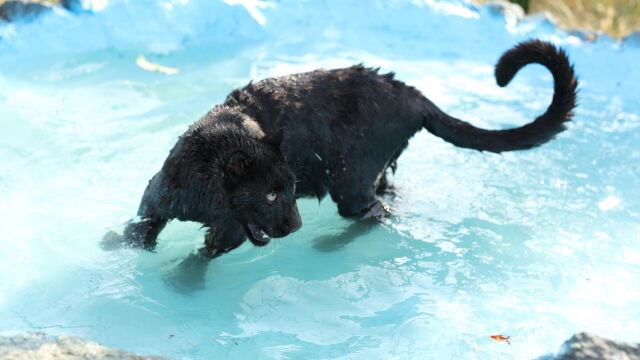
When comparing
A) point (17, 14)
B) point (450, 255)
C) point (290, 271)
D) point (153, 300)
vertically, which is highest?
point (17, 14)

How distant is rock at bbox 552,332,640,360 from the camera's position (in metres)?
2.25

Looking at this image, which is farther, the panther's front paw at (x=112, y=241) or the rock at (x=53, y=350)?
the panther's front paw at (x=112, y=241)

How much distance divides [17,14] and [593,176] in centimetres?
582

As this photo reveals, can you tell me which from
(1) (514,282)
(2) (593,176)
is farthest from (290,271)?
(2) (593,176)

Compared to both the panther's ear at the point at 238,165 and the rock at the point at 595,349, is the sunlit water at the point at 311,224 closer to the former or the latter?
the rock at the point at 595,349

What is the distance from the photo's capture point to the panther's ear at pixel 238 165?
2.83 meters

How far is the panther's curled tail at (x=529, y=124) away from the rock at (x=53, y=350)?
218 cm

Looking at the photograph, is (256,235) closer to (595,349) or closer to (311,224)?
(311,224)

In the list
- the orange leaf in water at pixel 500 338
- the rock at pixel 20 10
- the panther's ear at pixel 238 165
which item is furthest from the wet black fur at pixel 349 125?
the rock at pixel 20 10

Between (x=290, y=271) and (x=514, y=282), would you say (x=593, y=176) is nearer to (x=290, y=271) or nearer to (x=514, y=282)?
(x=514, y=282)

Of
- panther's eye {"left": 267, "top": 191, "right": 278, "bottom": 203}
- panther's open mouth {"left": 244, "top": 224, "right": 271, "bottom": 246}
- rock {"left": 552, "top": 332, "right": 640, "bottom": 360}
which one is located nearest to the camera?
rock {"left": 552, "top": 332, "right": 640, "bottom": 360}

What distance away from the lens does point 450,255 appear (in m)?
3.92

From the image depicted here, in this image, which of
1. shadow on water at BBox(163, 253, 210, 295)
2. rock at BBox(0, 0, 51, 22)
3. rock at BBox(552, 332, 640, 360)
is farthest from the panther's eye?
rock at BBox(0, 0, 51, 22)

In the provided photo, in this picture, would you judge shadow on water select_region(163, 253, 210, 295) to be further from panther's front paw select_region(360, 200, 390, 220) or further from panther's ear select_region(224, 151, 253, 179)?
panther's front paw select_region(360, 200, 390, 220)
